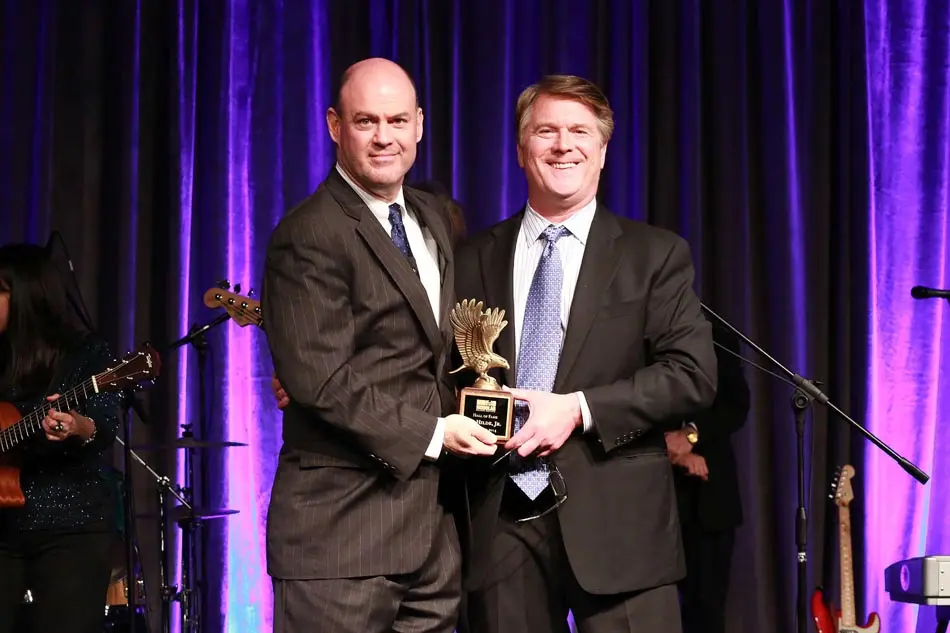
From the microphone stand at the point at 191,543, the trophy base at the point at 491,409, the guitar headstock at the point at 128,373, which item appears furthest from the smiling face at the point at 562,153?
the microphone stand at the point at 191,543

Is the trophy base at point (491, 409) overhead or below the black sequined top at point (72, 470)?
overhead

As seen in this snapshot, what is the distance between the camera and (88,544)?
141 inches

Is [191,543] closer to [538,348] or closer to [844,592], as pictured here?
[538,348]

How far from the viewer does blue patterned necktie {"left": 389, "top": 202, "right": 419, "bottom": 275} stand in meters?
2.60

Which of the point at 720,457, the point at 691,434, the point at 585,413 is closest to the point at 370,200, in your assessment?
the point at 585,413

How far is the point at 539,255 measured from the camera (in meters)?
2.91

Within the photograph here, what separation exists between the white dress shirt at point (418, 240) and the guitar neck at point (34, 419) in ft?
4.88

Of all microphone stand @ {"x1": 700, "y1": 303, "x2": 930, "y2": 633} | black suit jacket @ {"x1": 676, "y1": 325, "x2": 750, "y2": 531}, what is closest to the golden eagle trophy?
microphone stand @ {"x1": 700, "y1": 303, "x2": 930, "y2": 633}

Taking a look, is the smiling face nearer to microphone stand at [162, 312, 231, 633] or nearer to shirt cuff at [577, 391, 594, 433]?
shirt cuff at [577, 391, 594, 433]

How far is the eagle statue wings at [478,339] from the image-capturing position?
100 inches

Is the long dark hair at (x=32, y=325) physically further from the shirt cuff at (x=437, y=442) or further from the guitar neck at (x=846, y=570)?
the guitar neck at (x=846, y=570)

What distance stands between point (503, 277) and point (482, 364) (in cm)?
39

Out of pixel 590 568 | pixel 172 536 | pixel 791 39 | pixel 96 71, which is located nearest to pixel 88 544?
pixel 172 536

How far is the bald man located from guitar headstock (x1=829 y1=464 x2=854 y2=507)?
2.14m
